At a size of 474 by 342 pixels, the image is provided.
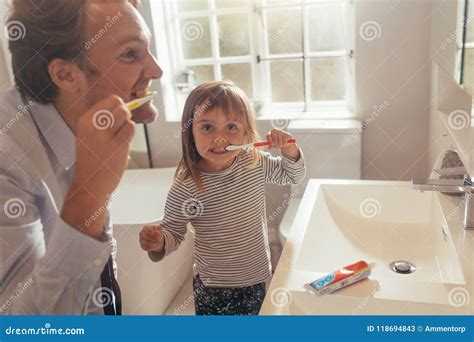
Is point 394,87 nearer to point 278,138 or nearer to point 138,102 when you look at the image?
point 278,138

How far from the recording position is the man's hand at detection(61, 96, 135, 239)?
0.59 meters

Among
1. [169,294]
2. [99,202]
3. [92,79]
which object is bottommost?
[169,294]

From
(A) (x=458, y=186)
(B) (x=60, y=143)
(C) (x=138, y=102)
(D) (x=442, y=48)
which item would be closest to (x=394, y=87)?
(D) (x=442, y=48)

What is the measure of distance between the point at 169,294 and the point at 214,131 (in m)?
0.32

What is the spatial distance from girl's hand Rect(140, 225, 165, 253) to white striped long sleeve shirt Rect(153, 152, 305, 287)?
10 mm

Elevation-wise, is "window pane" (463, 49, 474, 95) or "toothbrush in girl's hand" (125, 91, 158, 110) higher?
"toothbrush in girl's hand" (125, 91, 158, 110)

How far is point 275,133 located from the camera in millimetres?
768

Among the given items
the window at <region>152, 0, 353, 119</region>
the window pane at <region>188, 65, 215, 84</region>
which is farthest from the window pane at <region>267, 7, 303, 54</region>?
the window pane at <region>188, 65, 215, 84</region>

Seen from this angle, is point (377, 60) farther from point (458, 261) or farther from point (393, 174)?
point (458, 261)

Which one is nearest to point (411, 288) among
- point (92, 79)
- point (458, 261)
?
point (458, 261)

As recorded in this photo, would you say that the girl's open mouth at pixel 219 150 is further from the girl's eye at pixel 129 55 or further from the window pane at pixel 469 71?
the window pane at pixel 469 71

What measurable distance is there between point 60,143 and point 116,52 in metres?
0.15

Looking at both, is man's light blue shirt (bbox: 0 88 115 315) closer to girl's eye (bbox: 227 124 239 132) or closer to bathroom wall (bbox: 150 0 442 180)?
girl's eye (bbox: 227 124 239 132)

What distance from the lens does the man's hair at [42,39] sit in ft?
1.97
